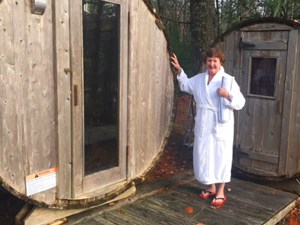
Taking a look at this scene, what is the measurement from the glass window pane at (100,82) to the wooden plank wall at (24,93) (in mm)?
435

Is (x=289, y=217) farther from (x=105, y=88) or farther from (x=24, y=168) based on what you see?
(x=24, y=168)

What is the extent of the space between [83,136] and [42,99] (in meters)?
0.63

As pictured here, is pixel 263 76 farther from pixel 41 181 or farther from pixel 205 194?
pixel 41 181

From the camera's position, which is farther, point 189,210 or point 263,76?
point 263,76

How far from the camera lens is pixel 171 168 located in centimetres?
595

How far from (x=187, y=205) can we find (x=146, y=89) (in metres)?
A: 1.45

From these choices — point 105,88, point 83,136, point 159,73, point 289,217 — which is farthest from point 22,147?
point 289,217

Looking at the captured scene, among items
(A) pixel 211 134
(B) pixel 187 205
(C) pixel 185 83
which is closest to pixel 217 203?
(B) pixel 187 205

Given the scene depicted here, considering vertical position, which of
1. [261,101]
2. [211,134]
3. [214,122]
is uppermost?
[261,101]

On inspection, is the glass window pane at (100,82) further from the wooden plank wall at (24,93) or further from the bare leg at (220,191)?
the bare leg at (220,191)

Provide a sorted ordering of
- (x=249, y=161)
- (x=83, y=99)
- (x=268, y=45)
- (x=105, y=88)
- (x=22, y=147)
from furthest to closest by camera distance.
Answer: (x=249, y=161), (x=268, y=45), (x=105, y=88), (x=83, y=99), (x=22, y=147)

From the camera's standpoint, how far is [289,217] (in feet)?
14.8

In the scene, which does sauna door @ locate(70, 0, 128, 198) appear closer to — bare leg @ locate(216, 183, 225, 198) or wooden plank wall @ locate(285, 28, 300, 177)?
bare leg @ locate(216, 183, 225, 198)

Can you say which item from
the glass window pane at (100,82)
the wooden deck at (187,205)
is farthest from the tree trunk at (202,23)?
the glass window pane at (100,82)
